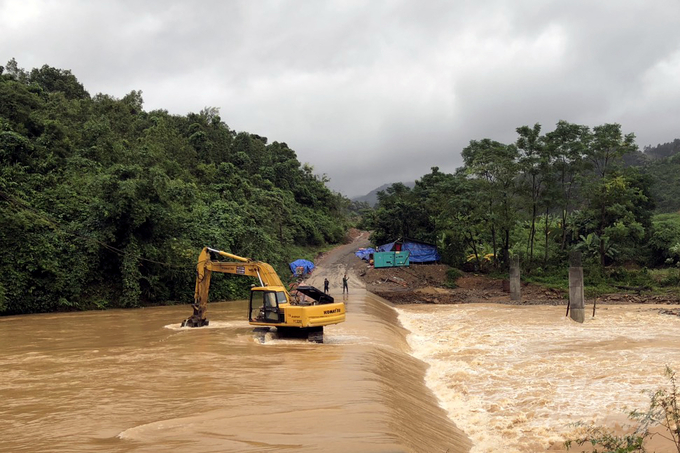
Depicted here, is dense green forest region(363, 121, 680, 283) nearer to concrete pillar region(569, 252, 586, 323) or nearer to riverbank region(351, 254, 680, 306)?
riverbank region(351, 254, 680, 306)

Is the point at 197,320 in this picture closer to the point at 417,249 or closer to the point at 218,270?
the point at 218,270

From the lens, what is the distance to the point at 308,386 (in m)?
11.2

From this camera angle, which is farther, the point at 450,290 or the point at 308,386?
the point at 450,290

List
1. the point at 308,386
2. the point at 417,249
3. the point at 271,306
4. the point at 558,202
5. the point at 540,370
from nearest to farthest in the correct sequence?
the point at 308,386, the point at 540,370, the point at 271,306, the point at 558,202, the point at 417,249

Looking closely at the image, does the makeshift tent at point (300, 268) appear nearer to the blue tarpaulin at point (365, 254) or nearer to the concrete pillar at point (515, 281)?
the blue tarpaulin at point (365, 254)

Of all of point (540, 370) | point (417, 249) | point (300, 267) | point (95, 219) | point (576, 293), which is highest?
point (95, 219)

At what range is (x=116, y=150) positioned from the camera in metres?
38.5

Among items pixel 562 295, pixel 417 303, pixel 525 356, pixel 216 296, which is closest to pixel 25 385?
pixel 525 356

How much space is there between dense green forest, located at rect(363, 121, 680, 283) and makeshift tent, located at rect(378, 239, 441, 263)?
1.50 metres

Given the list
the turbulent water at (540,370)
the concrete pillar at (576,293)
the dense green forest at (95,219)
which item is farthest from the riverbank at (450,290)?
the dense green forest at (95,219)

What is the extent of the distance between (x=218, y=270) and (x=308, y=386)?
962 cm

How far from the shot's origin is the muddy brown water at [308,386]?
7.99 meters

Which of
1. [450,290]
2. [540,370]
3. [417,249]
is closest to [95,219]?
[540,370]

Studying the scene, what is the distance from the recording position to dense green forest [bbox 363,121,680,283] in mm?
46938
